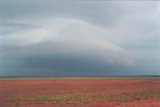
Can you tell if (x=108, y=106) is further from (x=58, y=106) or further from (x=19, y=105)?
(x=19, y=105)

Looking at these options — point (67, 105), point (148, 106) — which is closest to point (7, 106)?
point (67, 105)

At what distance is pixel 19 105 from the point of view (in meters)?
26.6

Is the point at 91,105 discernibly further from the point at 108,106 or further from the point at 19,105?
the point at 19,105

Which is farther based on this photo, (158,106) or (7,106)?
(7,106)

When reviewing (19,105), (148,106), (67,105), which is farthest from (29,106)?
(148,106)

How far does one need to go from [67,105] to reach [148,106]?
621 cm

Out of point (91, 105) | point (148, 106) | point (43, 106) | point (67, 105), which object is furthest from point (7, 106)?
point (148, 106)

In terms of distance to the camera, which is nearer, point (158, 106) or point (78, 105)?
point (158, 106)

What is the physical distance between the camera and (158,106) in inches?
944

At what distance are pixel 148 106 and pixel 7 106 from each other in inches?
430

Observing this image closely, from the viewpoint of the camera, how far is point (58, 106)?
2516 centimetres

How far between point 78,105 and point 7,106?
222 inches

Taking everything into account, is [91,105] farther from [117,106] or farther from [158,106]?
[158,106]

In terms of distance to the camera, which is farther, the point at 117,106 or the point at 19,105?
the point at 19,105
